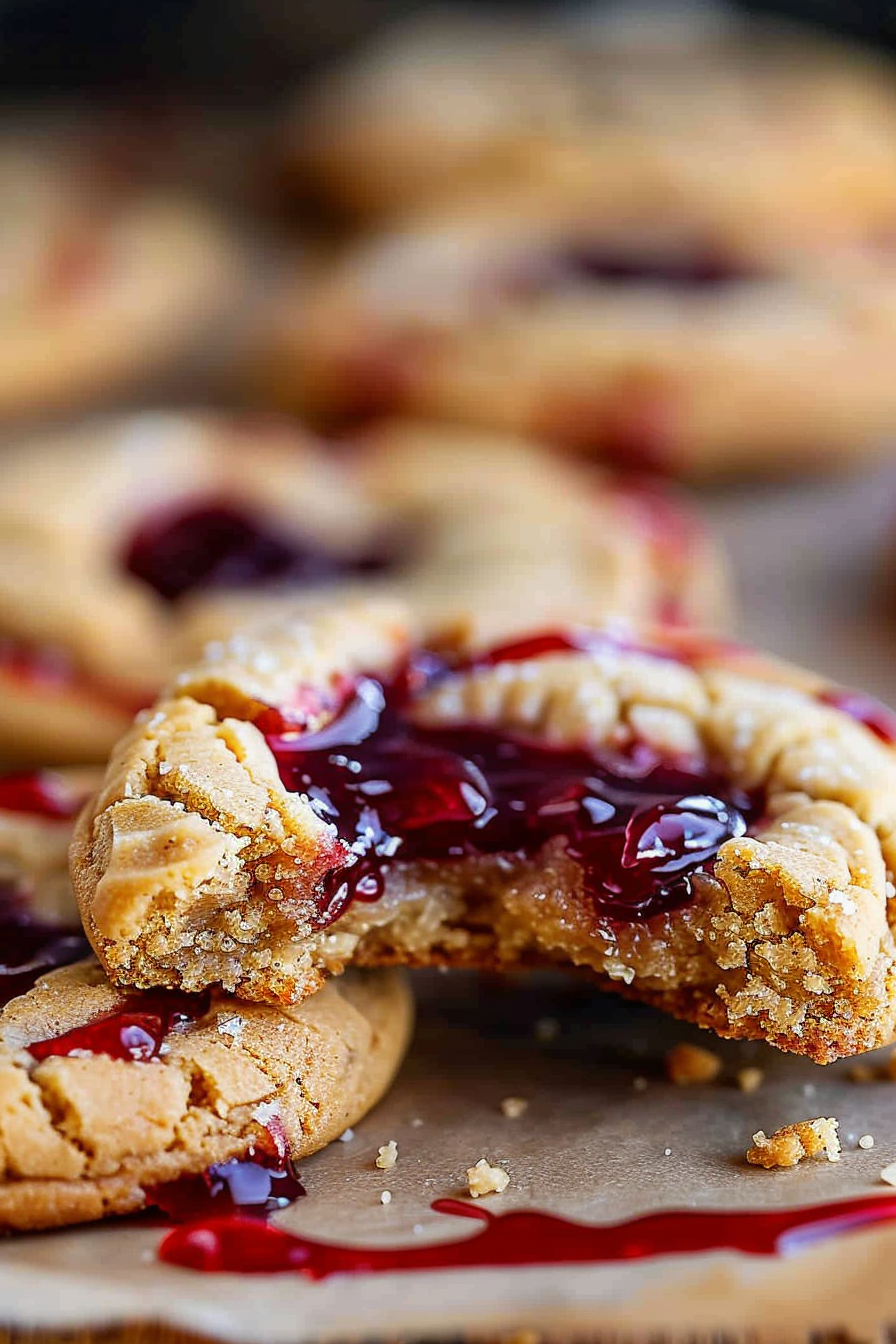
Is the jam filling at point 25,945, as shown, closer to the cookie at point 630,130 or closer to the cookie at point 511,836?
the cookie at point 511,836

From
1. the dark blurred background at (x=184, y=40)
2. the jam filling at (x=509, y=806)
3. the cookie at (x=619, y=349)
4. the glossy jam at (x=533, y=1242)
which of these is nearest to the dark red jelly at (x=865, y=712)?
the jam filling at (x=509, y=806)

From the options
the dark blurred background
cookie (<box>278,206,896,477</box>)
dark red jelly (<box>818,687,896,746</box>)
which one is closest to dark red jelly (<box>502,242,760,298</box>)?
cookie (<box>278,206,896,477</box>)

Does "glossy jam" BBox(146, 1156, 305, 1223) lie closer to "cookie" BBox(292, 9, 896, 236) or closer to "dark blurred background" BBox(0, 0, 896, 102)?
"cookie" BBox(292, 9, 896, 236)

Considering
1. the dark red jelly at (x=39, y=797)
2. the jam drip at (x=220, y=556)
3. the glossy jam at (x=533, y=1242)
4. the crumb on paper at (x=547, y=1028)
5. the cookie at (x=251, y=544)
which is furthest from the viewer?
the jam drip at (x=220, y=556)

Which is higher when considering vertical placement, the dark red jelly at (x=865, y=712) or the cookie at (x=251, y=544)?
the dark red jelly at (x=865, y=712)

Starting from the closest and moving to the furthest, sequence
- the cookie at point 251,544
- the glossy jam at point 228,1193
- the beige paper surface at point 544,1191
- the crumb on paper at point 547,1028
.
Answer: the beige paper surface at point 544,1191, the glossy jam at point 228,1193, the crumb on paper at point 547,1028, the cookie at point 251,544

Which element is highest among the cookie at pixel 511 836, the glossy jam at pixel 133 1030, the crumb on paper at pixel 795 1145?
the cookie at pixel 511 836
